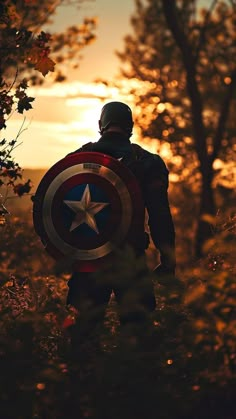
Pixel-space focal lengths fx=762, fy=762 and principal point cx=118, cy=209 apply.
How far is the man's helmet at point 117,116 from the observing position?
4855 mm

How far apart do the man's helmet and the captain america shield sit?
21.9 inches

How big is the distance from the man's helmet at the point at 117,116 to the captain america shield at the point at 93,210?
557 mm

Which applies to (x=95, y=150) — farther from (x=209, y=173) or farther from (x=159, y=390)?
(x=209, y=173)

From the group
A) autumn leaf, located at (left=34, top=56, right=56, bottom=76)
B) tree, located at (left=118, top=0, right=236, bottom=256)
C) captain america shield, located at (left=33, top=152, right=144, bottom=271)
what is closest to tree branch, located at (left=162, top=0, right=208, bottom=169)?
tree, located at (left=118, top=0, right=236, bottom=256)

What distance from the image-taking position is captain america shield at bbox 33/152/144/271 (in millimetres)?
4328

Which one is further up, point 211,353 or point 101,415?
point 211,353

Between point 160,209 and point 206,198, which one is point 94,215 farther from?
point 206,198

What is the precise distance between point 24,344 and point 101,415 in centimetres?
44

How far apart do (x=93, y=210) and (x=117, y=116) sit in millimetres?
789

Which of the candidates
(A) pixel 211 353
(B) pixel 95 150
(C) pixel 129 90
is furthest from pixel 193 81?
(A) pixel 211 353

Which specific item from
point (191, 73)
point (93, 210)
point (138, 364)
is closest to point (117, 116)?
point (93, 210)

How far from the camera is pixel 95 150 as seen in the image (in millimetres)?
4824

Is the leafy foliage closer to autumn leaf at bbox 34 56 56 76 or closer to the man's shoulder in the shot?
the man's shoulder

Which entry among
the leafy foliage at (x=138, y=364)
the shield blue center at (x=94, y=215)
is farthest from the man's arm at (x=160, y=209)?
the leafy foliage at (x=138, y=364)
